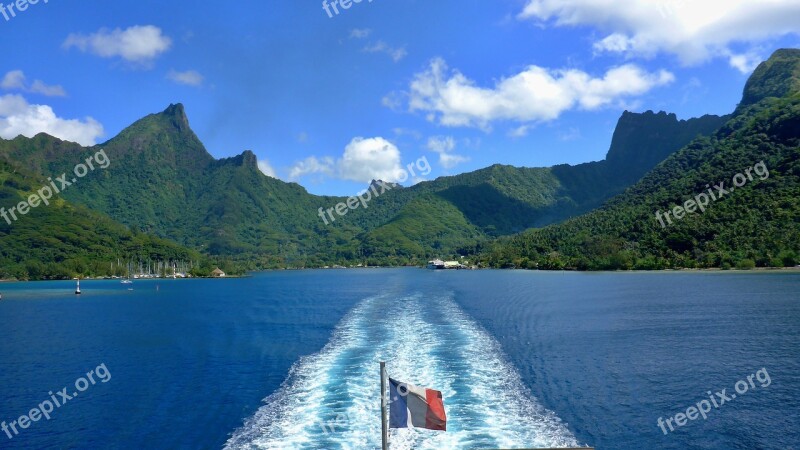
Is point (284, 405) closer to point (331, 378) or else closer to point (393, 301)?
point (331, 378)

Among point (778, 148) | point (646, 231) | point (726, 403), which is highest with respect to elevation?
point (778, 148)

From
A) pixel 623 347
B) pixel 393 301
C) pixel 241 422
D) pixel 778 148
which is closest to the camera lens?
pixel 241 422

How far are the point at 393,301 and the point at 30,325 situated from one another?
130 ft

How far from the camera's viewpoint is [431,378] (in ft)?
81.5

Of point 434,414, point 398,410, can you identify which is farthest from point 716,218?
point 398,410

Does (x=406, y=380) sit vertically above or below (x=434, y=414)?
below

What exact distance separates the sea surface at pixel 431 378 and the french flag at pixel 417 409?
6.39 m

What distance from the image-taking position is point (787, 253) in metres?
103

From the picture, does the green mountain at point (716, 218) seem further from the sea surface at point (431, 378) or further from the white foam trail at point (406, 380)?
the white foam trail at point (406, 380)

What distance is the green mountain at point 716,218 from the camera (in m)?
113

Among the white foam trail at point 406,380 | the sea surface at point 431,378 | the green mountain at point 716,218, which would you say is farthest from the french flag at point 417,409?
the green mountain at point 716,218

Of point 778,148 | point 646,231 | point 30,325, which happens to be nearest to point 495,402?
point 30,325

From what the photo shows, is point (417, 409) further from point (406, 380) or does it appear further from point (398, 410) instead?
point (406, 380)

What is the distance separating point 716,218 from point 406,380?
12558cm
